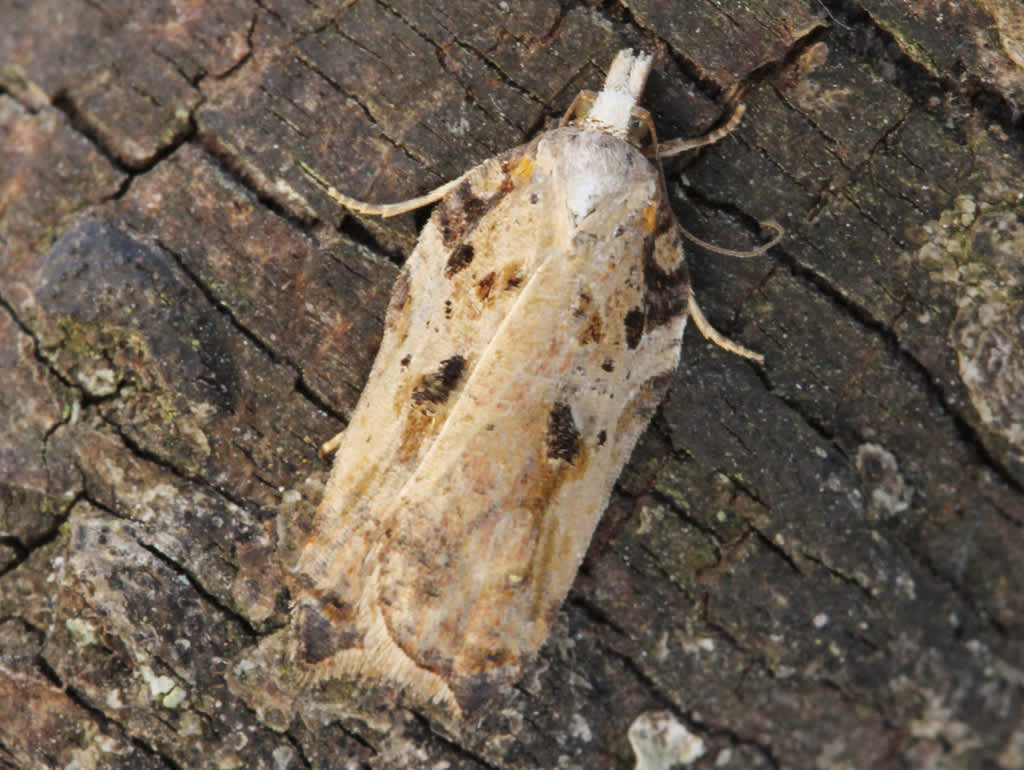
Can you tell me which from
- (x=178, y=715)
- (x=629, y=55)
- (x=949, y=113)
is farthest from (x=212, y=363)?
(x=949, y=113)

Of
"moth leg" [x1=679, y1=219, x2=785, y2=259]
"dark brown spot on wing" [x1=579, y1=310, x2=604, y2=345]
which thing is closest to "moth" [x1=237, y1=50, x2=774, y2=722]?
"dark brown spot on wing" [x1=579, y1=310, x2=604, y2=345]

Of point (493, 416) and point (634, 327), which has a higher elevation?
point (634, 327)

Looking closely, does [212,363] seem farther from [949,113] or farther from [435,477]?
[949,113]

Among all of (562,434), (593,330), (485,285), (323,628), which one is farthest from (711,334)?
(323,628)

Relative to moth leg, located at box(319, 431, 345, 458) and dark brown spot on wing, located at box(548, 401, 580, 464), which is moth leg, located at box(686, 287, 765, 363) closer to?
dark brown spot on wing, located at box(548, 401, 580, 464)

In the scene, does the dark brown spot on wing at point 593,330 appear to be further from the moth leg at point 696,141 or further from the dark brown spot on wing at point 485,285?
the moth leg at point 696,141

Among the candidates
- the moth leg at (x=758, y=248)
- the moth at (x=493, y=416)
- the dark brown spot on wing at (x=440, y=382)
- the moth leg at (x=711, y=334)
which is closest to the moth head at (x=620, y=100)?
the moth at (x=493, y=416)

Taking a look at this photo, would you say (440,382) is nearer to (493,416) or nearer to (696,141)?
(493,416)
